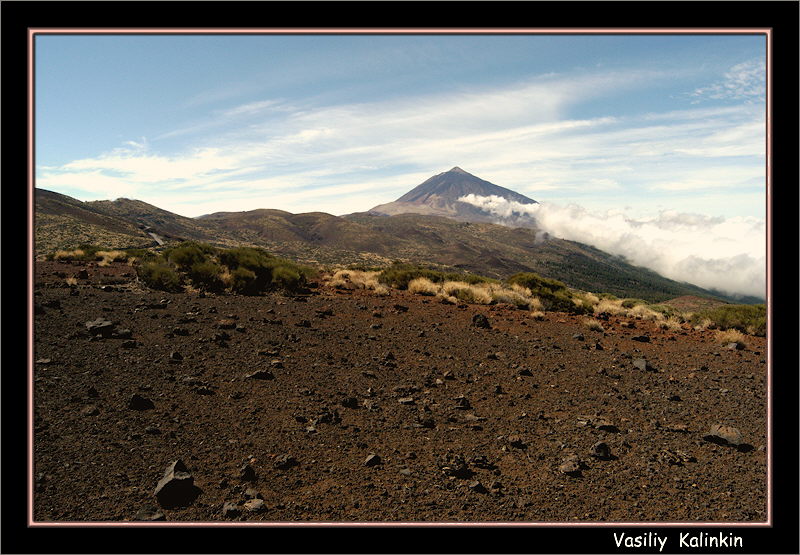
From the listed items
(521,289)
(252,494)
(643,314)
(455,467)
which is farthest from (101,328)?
(643,314)

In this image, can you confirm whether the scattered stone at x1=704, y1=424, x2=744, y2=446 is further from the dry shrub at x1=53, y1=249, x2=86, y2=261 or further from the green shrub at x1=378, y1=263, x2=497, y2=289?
the dry shrub at x1=53, y1=249, x2=86, y2=261

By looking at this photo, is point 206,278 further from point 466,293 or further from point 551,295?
point 551,295

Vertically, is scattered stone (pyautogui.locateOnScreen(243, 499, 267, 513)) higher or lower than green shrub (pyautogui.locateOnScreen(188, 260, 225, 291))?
lower

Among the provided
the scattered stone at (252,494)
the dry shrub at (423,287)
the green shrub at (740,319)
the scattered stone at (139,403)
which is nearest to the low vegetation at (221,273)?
the dry shrub at (423,287)

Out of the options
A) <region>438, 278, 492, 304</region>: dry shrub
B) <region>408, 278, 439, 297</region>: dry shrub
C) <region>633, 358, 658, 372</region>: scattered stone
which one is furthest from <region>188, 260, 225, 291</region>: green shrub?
<region>633, 358, 658, 372</region>: scattered stone

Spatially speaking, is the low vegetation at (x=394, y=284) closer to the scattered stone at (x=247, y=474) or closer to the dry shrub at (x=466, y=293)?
the dry shrub at (x=466, y=293)
